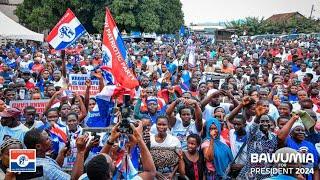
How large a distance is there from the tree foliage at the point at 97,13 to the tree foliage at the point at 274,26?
40.6 feet

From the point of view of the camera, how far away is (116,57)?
6145 millimetres

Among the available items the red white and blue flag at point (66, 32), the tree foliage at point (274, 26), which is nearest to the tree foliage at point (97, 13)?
the tree foliage at point (274, 26)

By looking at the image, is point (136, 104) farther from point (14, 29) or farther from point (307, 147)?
point (14, 29)

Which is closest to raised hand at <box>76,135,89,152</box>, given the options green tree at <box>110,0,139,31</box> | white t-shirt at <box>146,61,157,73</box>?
white t-shirt at <box>146,61,157,73</box>

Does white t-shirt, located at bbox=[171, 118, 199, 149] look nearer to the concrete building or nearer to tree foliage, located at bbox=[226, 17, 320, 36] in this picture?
tree foliage, located at bbox=[226, 17, 320, 36]

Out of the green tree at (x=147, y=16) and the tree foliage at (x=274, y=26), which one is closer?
the green tree at (x=147, y=16)

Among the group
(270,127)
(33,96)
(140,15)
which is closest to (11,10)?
(140,15)

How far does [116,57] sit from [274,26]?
4126cm

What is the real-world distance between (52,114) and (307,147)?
3400 millimetres

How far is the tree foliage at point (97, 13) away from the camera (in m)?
34.5

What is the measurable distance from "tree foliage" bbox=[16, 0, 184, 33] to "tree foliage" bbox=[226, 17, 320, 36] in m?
12.4

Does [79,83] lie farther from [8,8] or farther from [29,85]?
[8,8]

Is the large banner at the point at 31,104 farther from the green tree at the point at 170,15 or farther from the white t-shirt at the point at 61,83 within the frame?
the green tree at the point at 170,15

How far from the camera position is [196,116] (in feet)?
19.7
